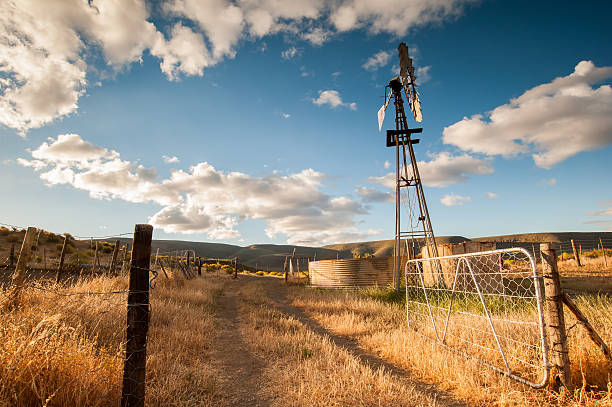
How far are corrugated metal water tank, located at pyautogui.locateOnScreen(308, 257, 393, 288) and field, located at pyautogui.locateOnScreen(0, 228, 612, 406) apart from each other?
8.31 m

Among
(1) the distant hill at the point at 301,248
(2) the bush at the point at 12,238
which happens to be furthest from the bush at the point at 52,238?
(1) the distant hill at the point at 301,248

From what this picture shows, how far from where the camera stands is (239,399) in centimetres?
453

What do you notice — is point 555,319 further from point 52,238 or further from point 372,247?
point 372,247

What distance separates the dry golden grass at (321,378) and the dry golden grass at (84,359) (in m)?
1.18

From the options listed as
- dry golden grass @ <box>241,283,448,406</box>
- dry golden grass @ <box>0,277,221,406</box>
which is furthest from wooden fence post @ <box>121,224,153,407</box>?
dry golden grass @ <box>241,283,448,406</box>

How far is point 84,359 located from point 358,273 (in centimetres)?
1531

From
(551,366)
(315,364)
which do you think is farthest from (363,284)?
(551,366)

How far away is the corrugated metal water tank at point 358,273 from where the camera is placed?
1714 centimetres

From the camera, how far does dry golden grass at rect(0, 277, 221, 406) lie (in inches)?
129

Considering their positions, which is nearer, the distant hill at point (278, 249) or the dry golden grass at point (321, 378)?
the dry golden grass at point (321, 378)

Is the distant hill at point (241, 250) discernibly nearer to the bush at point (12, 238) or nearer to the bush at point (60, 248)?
the bush at point (60, 248)

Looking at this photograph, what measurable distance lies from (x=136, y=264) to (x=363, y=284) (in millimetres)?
15260

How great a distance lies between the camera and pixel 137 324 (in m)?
3.69

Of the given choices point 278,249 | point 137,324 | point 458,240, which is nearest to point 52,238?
point 137,324
